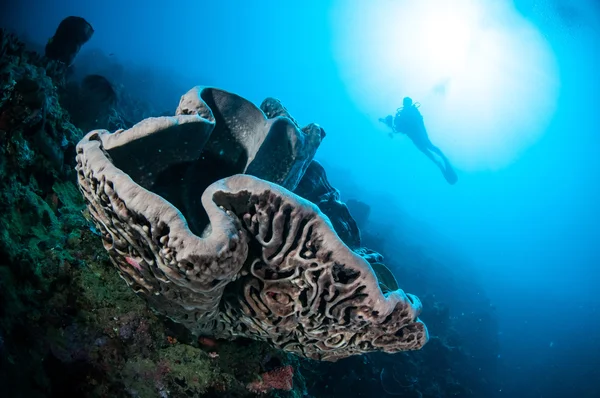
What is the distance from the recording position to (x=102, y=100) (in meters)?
6.48

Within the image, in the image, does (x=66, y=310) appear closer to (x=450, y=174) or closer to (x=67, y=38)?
(x=67, y=38)

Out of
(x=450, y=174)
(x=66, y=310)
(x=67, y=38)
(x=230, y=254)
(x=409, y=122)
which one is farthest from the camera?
(x=450, y=174)

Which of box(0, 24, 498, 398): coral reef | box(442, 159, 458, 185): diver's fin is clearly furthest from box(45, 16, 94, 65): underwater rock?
box(442, 159, 458, 185): diver's fin

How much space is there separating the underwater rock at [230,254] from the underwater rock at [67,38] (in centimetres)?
575

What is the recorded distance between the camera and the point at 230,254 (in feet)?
5.09

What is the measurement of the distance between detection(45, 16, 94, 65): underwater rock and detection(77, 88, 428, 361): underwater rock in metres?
5.75

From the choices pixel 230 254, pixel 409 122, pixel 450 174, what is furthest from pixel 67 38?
pixel 450 174

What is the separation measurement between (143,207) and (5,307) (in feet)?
3.73

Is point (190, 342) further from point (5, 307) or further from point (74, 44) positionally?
point (74, 44)

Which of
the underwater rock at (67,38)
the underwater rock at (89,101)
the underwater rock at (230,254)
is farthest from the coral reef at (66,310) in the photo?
the underwater rock at (67,38)

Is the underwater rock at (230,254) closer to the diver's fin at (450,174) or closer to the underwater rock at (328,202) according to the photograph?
the underwater rock at (328,202)

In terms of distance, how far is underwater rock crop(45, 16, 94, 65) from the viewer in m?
6.21

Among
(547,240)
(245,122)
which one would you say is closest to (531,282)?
(547,240)

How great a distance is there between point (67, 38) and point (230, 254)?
753 centimetres
